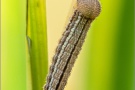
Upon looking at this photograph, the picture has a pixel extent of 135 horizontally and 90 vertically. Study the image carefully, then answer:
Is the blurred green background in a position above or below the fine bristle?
below

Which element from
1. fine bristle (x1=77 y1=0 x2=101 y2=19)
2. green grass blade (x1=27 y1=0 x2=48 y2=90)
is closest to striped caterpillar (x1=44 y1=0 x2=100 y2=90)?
fine bristle (x1=77 y1=0 x2=101 y2=19)
